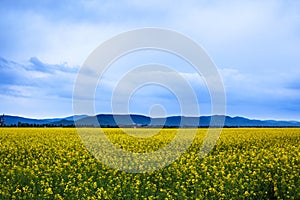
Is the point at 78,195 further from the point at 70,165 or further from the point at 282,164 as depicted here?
the point at 282,164

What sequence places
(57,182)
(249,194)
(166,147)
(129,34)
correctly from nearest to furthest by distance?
(249,194), (57,182), (129,34), (166,147)

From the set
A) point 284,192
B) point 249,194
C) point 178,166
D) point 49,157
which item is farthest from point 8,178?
point 284,192

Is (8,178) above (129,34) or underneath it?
underneath

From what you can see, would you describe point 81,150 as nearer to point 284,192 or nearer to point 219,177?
point 219,177

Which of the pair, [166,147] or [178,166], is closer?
[178,166]

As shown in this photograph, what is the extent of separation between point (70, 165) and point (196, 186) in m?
5.12

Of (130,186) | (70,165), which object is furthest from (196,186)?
(70,165)

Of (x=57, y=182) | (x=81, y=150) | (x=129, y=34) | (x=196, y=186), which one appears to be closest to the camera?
→ (x=196, y=186)

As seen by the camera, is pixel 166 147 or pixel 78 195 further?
pixel 166 147

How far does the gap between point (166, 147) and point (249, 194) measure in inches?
366

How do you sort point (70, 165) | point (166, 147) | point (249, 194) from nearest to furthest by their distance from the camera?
point (249, 194) → point (70, 165) → point (166, 147)

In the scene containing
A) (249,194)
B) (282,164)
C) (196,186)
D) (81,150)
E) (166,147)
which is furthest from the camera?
(166,147)

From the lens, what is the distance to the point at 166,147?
64.2 feet

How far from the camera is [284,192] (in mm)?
10938
